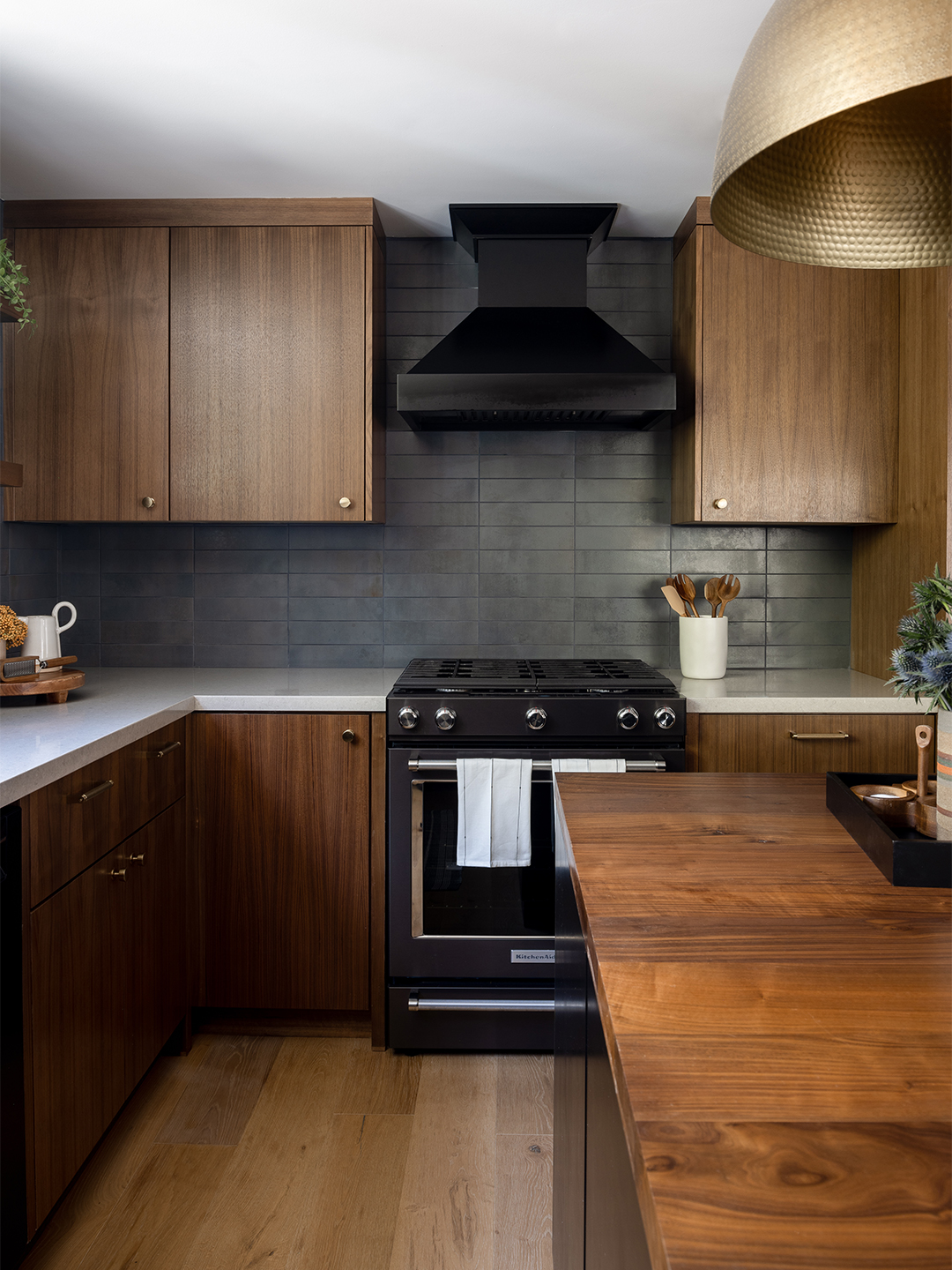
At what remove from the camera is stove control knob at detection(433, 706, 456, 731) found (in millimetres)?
2338

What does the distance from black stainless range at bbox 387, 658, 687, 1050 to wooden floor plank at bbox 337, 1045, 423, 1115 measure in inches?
2.2

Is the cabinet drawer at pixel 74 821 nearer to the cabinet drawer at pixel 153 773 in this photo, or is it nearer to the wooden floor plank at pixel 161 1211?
the cabinet drawer at pixel 153 773

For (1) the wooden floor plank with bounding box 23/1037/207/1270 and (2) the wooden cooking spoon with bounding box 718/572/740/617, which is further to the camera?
(2) the wooden cooking spoon with bounding box 718/572/740/617

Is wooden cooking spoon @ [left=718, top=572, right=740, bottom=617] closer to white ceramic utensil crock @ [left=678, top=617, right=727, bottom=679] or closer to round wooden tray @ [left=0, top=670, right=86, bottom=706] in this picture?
white ceramic utensil crock @ [left=678, top=617, right=727, bottom=679]

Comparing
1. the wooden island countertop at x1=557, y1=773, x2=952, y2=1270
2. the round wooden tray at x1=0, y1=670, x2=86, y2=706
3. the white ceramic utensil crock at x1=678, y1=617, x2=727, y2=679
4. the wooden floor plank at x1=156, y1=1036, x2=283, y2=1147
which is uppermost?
the white ceramic utensil crock at x1=678, y1=617, x2=727, y2=679

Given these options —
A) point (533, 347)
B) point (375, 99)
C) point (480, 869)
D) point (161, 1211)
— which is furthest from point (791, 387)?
point (161, 1211)

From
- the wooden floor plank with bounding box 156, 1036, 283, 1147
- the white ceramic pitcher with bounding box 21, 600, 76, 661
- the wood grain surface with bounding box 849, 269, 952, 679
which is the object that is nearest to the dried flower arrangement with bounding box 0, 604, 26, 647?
the white ceramic pitcher with bounding box 21, 600, 76, 661

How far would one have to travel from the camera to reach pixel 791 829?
1.15 metres

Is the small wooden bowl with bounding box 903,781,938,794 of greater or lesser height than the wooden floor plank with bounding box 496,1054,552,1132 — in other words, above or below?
above

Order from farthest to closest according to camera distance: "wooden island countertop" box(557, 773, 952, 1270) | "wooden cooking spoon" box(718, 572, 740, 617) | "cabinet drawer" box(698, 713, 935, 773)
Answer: "wooden cooking spoon" box(718, 572, 740, 617), "cabinet drawer" box(698, 713, 935, 773), "wooden island countertop" box(557, 773, 952, 1270)

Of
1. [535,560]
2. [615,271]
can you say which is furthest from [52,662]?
[615,271]

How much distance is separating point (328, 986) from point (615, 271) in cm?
243

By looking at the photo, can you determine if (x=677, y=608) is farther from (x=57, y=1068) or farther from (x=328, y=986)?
(x=57, y=1068)

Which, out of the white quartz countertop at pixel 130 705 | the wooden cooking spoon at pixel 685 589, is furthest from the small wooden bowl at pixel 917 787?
the wooden cooking spoon at pixel 685 589
